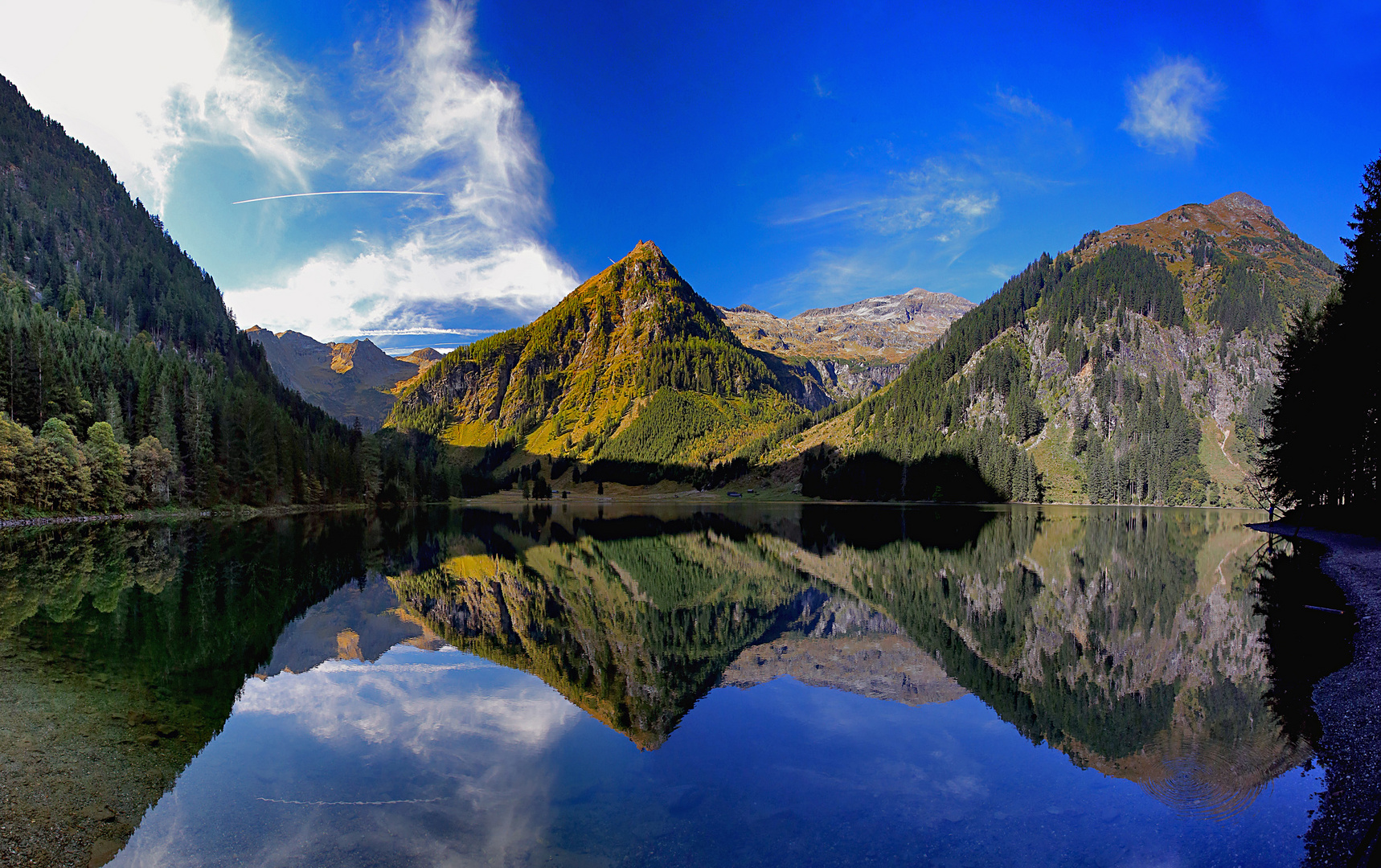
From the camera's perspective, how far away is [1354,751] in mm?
12164

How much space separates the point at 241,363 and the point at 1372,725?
232m

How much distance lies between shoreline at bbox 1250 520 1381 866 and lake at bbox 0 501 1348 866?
1.06ft

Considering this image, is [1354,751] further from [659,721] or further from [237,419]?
[237,419]

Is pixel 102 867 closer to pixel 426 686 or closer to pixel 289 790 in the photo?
pixel 289 790

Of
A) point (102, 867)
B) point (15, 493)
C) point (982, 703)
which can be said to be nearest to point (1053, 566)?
point (982, 703)

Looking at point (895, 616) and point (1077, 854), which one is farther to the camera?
point (895, 616)

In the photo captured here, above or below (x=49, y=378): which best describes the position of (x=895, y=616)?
below

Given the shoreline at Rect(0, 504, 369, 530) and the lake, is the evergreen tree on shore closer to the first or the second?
the lake

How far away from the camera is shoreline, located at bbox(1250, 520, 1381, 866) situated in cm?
900

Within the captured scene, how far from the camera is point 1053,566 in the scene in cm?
4303

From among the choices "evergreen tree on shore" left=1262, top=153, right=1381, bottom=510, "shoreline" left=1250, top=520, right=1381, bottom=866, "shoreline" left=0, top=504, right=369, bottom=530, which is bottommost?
"shoreline" left=0, top=504, right=369, bottom=530

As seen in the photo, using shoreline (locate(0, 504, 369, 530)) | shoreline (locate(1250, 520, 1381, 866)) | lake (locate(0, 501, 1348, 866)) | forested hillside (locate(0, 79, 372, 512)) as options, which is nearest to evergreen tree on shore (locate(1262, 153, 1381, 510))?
lake (locate(0, 501, 1348, 866))

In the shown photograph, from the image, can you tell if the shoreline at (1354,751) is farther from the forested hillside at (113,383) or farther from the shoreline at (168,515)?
the forested hillside at (113,383)

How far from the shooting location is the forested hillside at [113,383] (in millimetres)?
78375
